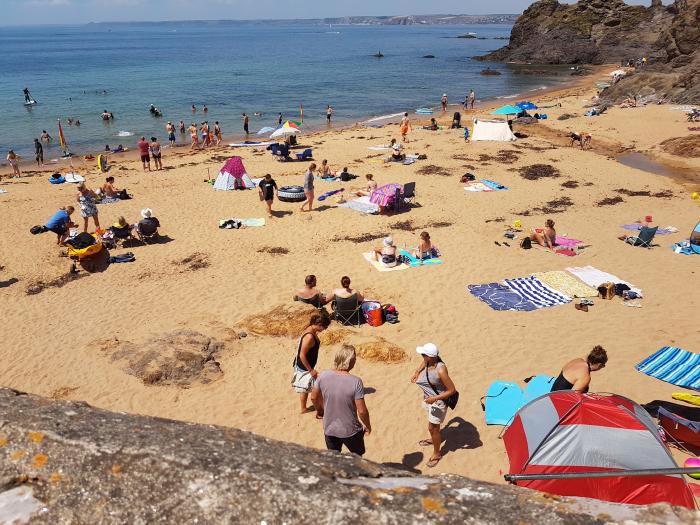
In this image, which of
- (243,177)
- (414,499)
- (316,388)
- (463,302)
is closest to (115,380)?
(316,388)

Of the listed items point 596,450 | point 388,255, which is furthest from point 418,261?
point 596,450

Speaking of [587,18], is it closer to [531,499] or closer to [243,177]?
[243,177]

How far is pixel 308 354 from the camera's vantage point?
673 cm

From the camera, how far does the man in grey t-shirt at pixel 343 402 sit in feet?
17.0

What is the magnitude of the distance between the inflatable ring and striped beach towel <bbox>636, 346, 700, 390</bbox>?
12.0 m

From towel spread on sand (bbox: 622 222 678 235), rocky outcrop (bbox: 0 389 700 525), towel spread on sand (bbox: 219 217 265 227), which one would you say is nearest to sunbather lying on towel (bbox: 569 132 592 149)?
towel spread on sand (bbox: 622 222 678 235)

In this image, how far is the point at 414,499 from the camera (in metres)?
1.78

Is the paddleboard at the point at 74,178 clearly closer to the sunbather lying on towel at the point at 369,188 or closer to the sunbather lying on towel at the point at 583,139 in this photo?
the sunbather lying on towel at the point at 369,188

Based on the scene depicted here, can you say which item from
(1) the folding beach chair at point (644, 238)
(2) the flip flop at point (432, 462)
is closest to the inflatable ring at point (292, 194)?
(1) the folding beach chair at point (644, 238)

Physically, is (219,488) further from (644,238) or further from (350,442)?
(644,238)

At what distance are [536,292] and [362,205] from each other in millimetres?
7486

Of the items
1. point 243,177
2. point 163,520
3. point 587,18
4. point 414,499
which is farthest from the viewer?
point 587,18

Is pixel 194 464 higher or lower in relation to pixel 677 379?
higher

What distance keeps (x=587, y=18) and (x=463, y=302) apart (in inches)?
3664
